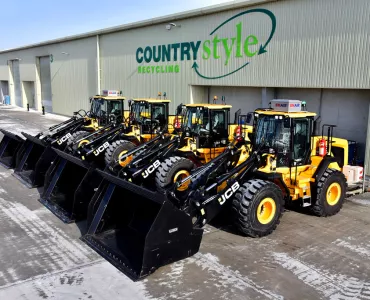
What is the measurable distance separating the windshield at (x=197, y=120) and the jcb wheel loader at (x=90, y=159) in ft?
4.05

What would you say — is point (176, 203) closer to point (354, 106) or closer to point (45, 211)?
point (45, 211)

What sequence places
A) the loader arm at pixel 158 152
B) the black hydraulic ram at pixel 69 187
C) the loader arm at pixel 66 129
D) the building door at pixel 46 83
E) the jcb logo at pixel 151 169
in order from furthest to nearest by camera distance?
the building door at pixel 46 83 < the loader arm at pixel 66 129 < the loader arm at pixel 158 152 < the jcb logo at pixel 151 169 < the black hydraulic ram at pixel 69 187

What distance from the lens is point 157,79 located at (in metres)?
18.4

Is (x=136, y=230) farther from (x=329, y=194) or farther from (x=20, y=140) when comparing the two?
(x=20, y=140)

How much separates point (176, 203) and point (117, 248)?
3.82 ft

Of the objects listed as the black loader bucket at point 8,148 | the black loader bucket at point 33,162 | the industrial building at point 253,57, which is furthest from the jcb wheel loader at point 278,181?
the black loader bucket at point 8,148

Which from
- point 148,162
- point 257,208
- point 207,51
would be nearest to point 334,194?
point 257,208

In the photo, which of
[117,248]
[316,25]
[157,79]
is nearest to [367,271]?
[117,248]

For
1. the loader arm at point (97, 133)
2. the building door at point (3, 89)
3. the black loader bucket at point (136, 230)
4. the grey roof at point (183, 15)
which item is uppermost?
the grey roof at point (183, 15)

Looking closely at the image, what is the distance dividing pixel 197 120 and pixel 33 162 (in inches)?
196

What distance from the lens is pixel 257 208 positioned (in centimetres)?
629

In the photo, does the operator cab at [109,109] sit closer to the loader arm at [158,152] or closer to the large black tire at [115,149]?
the large black tire at [115,149]

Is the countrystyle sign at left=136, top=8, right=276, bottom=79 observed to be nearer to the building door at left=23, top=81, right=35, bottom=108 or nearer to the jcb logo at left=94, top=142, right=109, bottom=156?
the jcb logo at left=94, top=142, right=109, bottom=156

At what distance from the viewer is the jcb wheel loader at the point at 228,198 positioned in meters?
5.32
